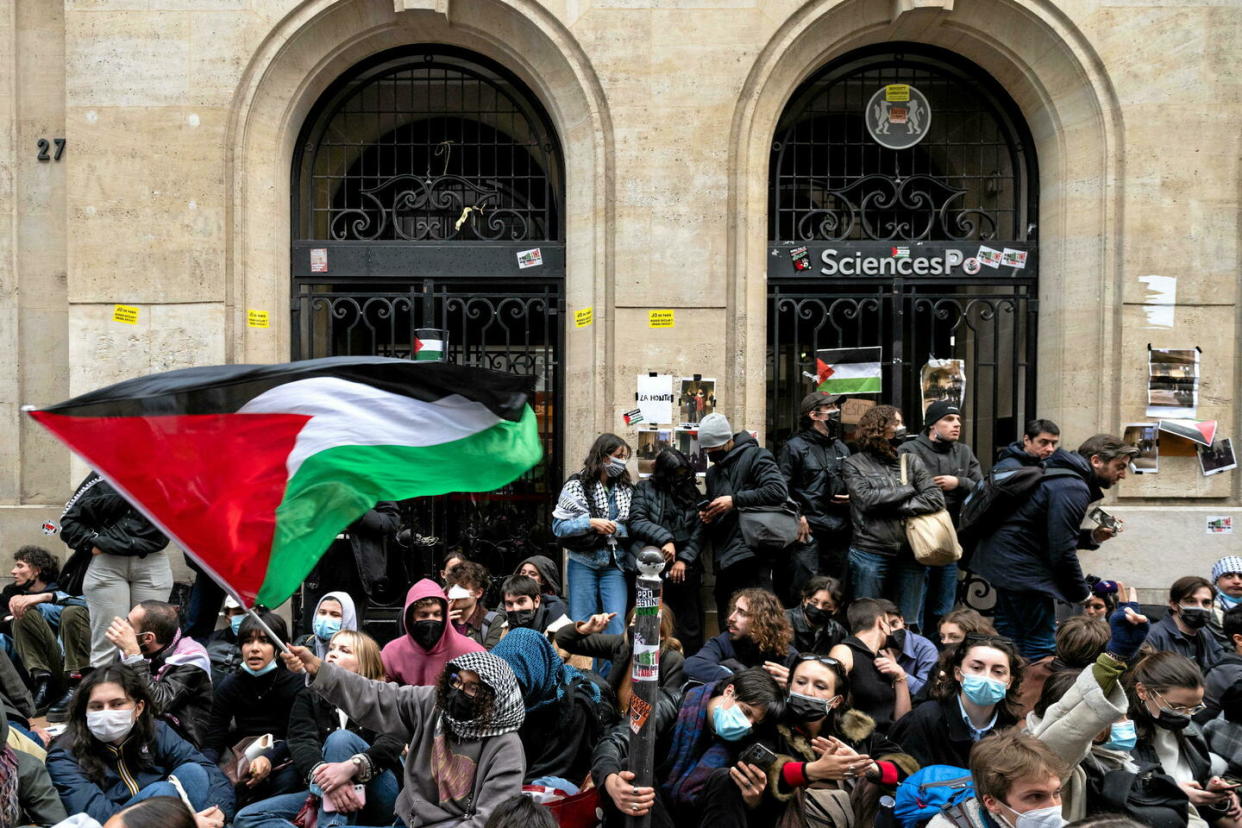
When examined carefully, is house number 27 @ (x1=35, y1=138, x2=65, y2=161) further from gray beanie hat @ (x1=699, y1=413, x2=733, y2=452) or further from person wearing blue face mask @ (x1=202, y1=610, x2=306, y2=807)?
gray beanie hat @ (x1=699, y1=413, x2=733, y2=452)

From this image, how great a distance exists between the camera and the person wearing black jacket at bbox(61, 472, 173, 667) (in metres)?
8.12

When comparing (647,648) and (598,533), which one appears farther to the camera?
(598,533)

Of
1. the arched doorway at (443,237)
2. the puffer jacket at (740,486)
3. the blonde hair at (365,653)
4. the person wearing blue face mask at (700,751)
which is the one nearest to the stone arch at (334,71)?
the arched doorway at (443,237)

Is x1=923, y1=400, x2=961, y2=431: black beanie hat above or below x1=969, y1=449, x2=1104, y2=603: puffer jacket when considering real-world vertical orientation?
above

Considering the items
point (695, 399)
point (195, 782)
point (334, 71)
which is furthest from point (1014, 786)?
point (334, 71)

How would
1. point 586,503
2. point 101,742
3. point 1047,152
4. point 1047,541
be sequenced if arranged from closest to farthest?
point 101,742 < point 1047,541 < point 586,503 < point 1047,152

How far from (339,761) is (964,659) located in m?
Result: 2.86

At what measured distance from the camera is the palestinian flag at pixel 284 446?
4.15 metres

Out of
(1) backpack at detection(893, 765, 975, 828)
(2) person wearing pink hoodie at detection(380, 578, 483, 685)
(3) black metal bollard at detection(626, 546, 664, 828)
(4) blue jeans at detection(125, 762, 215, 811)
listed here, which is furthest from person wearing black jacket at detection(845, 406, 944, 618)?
(4) blue jeans at detection(125, 762, 215, 811)

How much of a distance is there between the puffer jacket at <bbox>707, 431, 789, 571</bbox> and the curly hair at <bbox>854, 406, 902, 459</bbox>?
0.64 metres

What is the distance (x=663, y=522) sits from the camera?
8.32 metres

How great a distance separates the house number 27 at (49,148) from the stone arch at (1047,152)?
18.4 feet

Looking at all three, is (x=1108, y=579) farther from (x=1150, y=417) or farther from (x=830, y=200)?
(x=830, y=200)

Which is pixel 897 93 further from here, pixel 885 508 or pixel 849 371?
pixel 885 508
